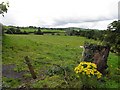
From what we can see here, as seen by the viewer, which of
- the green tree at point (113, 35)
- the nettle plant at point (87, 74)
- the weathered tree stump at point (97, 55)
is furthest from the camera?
the green tree at point (113, 35)

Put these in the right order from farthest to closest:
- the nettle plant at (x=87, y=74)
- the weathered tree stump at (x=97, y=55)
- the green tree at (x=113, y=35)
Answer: the green tree at (x=113, y=35)
the weathered tree stump at (x=97, y=55)
the nettle plant at (x=87, y=74)

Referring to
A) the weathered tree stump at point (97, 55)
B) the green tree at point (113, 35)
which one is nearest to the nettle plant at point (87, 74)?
the weathered tree stump at point (97, 55)

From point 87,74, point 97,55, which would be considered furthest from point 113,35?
point 87,74

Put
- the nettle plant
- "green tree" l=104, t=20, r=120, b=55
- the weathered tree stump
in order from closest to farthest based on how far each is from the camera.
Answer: the nettle plant < the weathered tree stump < "green tree" l=104, t=20, r=120, b=55

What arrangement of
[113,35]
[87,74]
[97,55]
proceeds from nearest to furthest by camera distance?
[87,74]
[97,55]
[113,35]

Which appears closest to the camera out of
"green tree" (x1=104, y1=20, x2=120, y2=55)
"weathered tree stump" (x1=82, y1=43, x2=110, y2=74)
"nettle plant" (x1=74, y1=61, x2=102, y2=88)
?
"nettle plant" (x1=74, y1=61, x2=102, y2=88)

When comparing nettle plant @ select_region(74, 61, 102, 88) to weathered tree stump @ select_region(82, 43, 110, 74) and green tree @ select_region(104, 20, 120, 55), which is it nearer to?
weathered tree stump @ select_region(82, 43, 110, 74)

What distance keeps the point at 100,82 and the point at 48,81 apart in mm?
2365

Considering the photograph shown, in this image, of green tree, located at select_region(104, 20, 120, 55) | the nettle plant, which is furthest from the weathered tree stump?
green tree, located at select_region(104, 20, 120, 55)

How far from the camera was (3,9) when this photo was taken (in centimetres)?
3150

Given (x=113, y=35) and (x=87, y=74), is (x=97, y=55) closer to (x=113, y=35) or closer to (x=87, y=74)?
(x=87, y=74)

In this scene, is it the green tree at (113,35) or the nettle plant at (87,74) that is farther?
the green tree at (113,35)

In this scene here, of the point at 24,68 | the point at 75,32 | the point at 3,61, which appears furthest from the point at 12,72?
the point at 75,32

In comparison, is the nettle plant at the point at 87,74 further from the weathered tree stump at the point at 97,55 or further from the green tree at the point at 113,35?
the green tree at the point at 113,35
